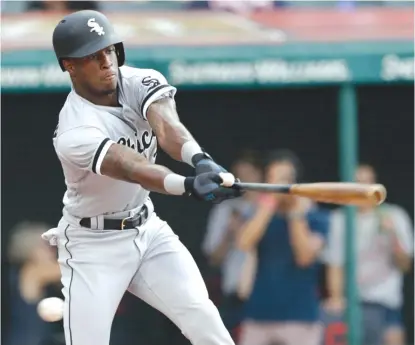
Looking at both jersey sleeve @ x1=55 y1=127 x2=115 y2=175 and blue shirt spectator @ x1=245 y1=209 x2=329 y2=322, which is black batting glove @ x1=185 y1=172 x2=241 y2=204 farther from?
blue shirt spectator @ x1=245 y1=209 x2=329 y2=322

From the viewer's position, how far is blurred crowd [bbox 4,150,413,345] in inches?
302

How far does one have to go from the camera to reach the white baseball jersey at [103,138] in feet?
15.4

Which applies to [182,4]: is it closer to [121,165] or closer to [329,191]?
[121,165]

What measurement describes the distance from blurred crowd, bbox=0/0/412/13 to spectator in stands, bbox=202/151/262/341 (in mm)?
1138

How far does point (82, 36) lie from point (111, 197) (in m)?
0.70

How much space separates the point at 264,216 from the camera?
766cm

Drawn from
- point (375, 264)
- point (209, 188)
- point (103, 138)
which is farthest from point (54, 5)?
point (209, 188)

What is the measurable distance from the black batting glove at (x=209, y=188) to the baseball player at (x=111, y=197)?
280mm

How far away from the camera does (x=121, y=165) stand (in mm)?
4520

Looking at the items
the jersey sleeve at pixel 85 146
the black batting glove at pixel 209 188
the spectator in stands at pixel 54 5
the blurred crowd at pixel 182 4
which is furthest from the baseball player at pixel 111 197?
the blurred crowd at pixel 182 4

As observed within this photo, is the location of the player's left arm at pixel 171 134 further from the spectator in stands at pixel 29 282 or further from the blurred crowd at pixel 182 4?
the blurred crowd at pixel 182 4

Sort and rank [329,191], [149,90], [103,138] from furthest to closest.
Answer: [149,90] → [103,138] → [329,191]

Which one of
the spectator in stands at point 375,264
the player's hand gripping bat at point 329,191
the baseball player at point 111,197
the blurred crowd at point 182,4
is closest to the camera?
the player's hand gripping bat at point 329,191

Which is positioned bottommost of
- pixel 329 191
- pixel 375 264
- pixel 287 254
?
pixel 375 264
